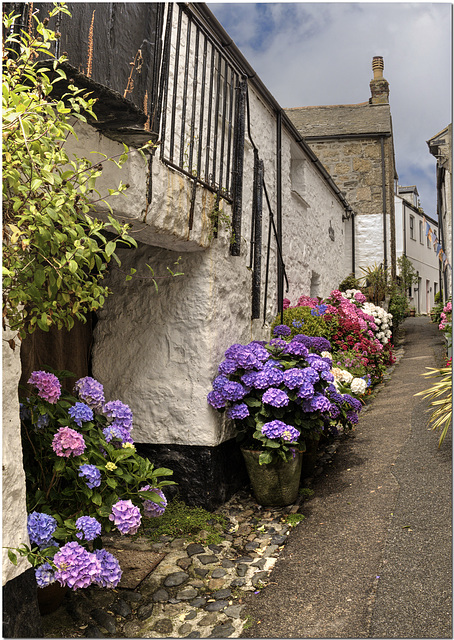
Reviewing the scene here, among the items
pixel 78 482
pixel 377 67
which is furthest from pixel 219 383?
pixel 377 67

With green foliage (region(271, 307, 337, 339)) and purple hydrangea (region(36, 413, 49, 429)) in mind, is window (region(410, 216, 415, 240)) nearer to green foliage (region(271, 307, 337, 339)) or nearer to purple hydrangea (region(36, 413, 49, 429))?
green foliage (region(271, 307, 337, 339))

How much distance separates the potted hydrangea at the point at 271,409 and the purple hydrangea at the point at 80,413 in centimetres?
132

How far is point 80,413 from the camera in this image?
292cm

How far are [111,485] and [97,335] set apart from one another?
207 centimetres

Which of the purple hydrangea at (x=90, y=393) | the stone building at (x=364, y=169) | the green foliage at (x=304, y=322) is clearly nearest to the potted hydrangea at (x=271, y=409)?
the purple hydrangea at (x=90, y=393)

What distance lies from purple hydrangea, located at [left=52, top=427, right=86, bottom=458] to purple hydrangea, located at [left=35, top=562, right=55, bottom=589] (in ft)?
1.69

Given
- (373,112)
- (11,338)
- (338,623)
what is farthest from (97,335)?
(373,112)

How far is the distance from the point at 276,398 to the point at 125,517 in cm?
163

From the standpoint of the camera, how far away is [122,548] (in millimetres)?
3621

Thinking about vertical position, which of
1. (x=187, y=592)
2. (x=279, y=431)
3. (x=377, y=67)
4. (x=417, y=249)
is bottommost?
(x=187, y=592)

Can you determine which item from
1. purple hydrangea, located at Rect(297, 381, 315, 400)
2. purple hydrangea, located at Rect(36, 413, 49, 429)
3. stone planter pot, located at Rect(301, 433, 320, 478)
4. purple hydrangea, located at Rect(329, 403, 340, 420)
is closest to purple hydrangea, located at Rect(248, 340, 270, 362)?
purple hydrangea, located at Rect(297, 381, 315, 400)

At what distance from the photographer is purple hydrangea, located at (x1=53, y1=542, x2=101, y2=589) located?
238 cm

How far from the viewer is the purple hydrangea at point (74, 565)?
7.81 feet

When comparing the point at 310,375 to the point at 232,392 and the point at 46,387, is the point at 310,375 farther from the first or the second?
the point at 46,387
